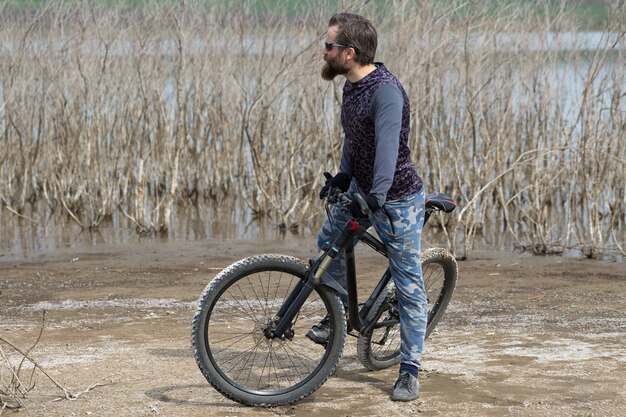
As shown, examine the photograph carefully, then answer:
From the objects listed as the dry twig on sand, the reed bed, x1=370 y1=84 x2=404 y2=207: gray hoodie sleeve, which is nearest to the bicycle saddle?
x1=370 y1=84 x2=404 y2=207: gray hoodie sleeve

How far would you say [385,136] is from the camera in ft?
14.2

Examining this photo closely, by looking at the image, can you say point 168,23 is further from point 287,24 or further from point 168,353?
point 168,353

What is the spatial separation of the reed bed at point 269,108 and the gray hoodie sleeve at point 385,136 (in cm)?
522

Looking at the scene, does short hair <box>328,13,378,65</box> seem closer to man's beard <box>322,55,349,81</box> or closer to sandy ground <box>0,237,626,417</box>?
man's beard <box>322,55,349,81</box>

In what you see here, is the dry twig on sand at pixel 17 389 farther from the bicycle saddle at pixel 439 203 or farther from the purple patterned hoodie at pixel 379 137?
the bicycle saddle at pixel 439 203

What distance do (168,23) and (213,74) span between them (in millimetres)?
1058

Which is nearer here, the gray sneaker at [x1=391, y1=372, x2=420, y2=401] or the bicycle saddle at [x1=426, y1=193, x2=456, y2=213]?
the gray sneaker at [x1=391, y1=372, x2=420, y2=401]

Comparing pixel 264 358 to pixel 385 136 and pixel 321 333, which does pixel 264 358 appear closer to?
pixel 321 333

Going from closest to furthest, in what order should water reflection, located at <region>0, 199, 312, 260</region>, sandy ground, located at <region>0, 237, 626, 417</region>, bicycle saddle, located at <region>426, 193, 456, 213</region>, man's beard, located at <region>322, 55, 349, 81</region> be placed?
man's beard, located at <region>322, 55, 349, 81</region> < sandy ground, located at <region>0, 237, 626, 417</region> < bicycle saddle, located at <region>426, 193, 456, 213</region> < water reflection, located at <region>0, 199, 312, 260</region>

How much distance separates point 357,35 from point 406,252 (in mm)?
934

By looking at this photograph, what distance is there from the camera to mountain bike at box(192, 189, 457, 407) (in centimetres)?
440

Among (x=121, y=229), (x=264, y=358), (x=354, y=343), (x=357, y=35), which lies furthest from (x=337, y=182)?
(x=121, y=229)

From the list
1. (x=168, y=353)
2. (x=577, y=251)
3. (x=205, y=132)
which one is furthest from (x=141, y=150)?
(x=168, y=353)

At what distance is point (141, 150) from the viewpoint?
11078 millimetres
